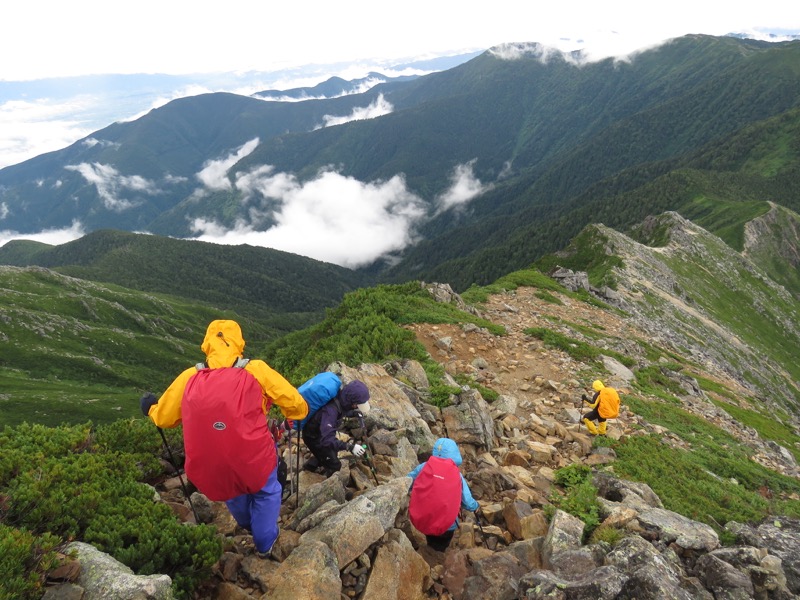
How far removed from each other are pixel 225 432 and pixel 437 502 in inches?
153

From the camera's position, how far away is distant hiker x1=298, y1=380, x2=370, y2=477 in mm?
8617

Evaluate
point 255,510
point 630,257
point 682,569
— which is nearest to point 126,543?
point 255,510

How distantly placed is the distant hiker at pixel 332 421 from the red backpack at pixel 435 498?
1.43 meters

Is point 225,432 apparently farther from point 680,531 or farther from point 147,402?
point 680,531

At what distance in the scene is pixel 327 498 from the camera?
26.8ft

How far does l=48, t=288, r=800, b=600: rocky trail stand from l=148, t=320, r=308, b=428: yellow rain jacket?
6.35ft

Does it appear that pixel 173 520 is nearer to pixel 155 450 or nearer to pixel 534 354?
pixel 155 450

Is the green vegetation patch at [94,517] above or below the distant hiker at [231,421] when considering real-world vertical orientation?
below

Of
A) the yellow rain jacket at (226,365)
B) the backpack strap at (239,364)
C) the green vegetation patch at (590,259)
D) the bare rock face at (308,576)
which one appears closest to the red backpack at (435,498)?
the bare rock face at (308,576)

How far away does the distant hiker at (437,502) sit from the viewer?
7.49m

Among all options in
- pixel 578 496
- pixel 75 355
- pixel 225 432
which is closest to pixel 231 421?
pixel 225 432

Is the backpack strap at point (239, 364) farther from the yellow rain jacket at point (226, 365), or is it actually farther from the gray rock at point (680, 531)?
the gray rock at point (680, 531)

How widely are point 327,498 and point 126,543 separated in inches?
127

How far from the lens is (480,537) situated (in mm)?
8586
